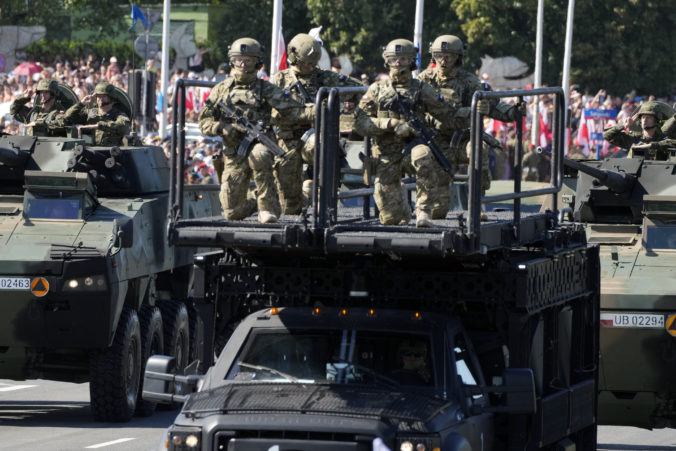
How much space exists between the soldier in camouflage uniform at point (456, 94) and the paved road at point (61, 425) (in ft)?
11.1

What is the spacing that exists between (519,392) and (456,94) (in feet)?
10.9

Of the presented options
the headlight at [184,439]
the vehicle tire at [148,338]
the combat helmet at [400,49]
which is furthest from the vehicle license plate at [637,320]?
the headlight at [184,439]

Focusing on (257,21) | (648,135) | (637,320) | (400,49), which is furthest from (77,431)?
(257,21)

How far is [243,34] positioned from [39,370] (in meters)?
35.4

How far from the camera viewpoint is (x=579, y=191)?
18625 mm

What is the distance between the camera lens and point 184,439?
972 cm

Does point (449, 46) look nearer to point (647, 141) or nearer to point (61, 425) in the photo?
point (61, 425)

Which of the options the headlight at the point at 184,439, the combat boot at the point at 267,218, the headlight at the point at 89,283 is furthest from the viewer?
the headlight at the point at 89,283

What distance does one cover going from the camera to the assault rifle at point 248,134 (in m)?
12.1

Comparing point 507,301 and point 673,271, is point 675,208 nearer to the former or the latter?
point 673,271

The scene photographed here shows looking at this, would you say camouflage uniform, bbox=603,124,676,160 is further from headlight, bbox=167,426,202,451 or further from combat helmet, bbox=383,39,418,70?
headlight, bbox=167,426,202,451

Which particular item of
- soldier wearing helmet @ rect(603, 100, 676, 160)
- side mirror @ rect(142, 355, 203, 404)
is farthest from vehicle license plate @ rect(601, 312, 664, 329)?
side mirror @ rect(142, 355, 203, 404)

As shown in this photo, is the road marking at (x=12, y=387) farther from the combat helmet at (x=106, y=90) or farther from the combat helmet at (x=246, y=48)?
the combat helmet at (x=246, y=48)

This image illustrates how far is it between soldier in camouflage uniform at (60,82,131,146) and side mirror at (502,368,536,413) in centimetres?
1123
